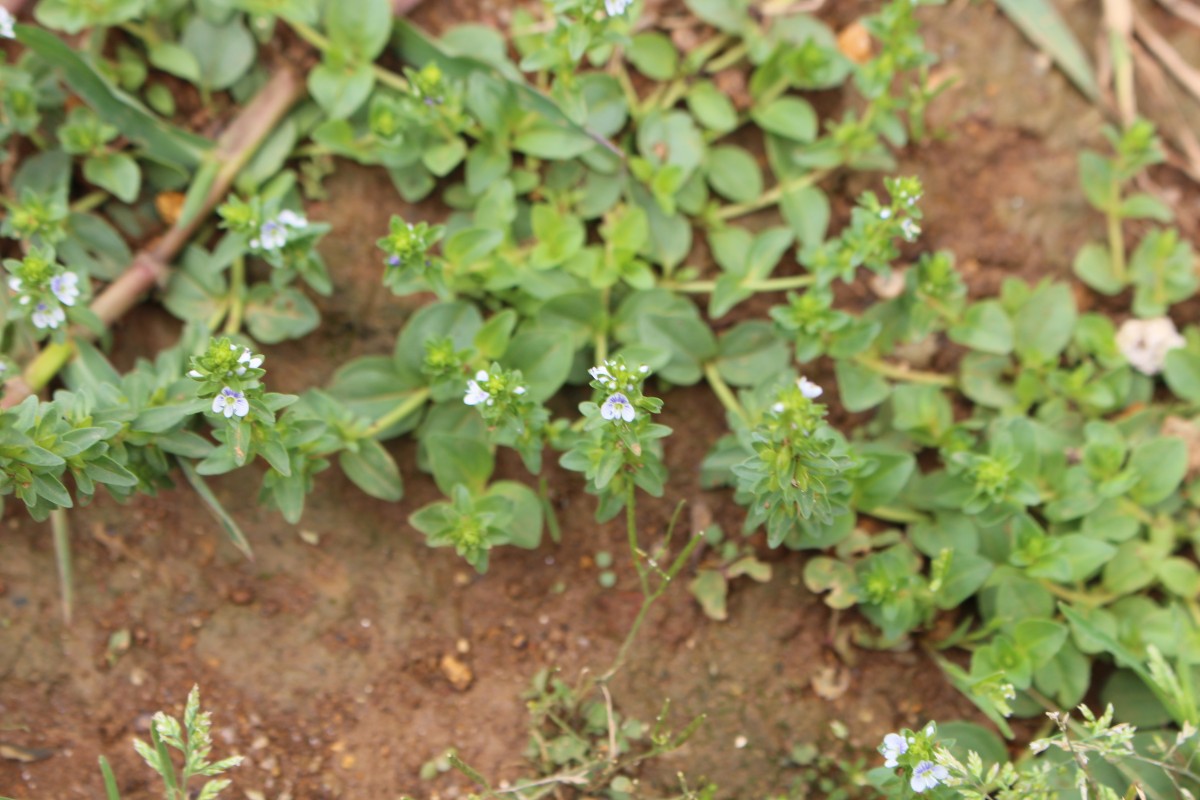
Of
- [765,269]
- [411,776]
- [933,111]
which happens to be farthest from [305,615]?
[933,111]

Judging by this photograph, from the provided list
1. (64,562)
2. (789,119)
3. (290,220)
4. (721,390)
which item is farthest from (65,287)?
(789,119)

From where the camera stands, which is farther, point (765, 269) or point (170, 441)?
point (765, 269)

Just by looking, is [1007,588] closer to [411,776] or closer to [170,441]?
[411,776]

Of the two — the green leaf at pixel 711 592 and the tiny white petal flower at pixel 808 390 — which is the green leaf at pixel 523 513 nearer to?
the green leaf at pixel 711 592

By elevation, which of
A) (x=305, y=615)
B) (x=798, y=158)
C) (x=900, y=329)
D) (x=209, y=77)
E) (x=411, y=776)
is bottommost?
(x=411, y=776)

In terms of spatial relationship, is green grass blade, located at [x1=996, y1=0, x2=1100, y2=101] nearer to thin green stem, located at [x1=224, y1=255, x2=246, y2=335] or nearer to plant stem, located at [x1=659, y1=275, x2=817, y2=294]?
plant stem, located at [x1=659, y1=275, x2=817, y2=294]

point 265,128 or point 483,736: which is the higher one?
point 265,128
